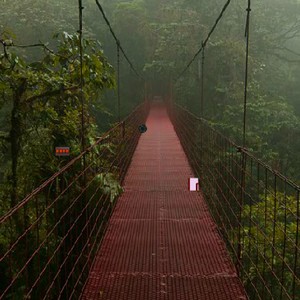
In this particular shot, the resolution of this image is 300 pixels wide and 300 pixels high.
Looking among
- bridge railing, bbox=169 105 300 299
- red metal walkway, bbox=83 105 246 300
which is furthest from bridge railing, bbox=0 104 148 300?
bridge railing, bbox=169 105 300 299

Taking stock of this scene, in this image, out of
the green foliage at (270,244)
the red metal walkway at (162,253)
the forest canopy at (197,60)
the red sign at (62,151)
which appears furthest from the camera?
the forest canopy at (197,60)

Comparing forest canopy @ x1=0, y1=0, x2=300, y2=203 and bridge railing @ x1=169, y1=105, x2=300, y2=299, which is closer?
bridge railing @ x1=169, y1=105, x2=300, y2=299

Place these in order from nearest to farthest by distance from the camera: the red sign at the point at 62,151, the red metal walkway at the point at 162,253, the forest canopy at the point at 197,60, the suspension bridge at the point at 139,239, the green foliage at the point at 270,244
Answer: the suspension bridge at the point at 139,239 < the green foliage at the point at 270,244 < the red metal walkway at the point at 162,253 < the red sign at the point at 62,151 < the forest canopy at the point at 197,60

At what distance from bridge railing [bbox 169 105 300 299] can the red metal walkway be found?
4.7 inches

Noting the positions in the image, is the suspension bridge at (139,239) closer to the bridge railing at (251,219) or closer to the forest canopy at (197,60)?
the bridge railing at (251,219)

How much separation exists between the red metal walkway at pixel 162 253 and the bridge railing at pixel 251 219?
0.12 m

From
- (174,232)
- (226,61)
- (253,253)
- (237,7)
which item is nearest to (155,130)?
(226,61)

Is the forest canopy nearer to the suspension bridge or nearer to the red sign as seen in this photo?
the red sign

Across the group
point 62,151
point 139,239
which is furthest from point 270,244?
point 62,151

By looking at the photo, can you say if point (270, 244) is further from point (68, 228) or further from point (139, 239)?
point (68, 228)

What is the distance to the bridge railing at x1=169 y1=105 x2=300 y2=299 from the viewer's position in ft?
5.57

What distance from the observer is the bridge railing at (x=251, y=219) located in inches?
66.9

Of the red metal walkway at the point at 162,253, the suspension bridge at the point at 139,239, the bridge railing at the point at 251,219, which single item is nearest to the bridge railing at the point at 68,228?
Answer: the suspension bridge at the point at 139,239

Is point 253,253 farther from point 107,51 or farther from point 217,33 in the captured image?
point 107,51
